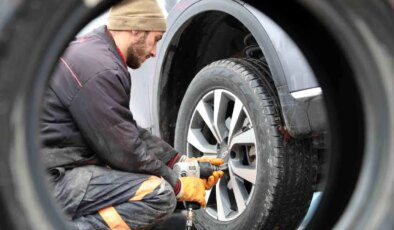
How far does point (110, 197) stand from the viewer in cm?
248

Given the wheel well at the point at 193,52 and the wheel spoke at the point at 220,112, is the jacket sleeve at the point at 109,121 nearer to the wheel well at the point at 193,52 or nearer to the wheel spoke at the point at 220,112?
the wheel spoke at the point at 220,112

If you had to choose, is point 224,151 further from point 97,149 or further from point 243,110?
point 97,149

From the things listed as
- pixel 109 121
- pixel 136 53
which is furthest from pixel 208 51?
pixel 109 121

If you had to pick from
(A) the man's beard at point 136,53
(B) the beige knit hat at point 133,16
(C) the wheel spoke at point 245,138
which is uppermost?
(B) the beige knit hat at point 133,16

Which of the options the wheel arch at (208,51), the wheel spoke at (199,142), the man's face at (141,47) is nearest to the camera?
the wheel arch at (208,51)

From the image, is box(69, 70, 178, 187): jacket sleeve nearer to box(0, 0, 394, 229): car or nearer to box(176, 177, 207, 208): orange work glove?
box(176, 177, 207, 208): orange work glove

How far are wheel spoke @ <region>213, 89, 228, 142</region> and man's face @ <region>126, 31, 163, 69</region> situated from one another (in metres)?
0.37

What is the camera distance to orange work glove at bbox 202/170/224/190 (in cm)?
276

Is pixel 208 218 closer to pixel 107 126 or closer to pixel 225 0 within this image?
pixel 107 126

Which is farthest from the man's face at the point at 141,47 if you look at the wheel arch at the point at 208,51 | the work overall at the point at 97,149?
the wheel arch at the point at 208,51

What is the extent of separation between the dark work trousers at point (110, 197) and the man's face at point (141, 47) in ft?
1.80

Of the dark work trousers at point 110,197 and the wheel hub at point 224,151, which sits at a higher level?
the wheel hub at point 224,151

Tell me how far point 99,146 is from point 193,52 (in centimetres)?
100

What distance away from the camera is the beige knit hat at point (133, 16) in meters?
2.62
